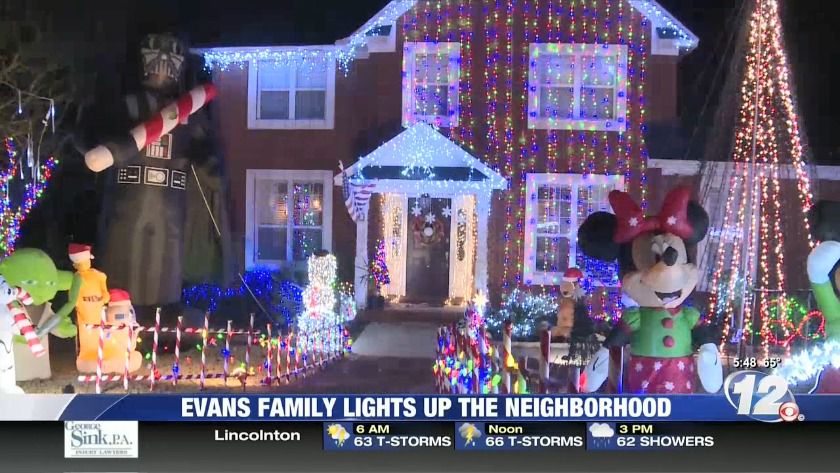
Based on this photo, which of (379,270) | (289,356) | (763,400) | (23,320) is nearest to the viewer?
(763,400)

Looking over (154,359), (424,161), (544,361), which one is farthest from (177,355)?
(544,361)

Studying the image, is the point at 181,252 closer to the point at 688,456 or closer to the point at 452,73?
the point at 452,73

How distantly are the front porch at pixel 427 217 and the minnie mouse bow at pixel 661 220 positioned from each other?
4.01 ft

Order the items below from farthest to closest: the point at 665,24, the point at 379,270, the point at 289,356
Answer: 1. the point at 379,270
2. the point at 665,24
3. the point at 289,356

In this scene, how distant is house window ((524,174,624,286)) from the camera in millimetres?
5199

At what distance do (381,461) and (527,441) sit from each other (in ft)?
3.10

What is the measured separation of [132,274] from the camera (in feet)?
17.3

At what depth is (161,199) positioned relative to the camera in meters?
5.44

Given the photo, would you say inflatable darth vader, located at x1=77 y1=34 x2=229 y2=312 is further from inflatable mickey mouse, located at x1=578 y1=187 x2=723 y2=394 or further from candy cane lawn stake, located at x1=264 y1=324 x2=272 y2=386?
inflatable mickey mouse, located at x1=578 y1=187 x2=723 y2=394

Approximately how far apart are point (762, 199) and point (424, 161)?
2558mm

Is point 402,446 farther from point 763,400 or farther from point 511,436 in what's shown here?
point 763,400

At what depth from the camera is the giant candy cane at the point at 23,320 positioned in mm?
4555

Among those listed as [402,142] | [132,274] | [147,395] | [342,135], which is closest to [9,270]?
[132,274]

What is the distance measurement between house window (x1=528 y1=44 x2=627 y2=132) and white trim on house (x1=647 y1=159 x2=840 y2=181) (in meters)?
0.50
